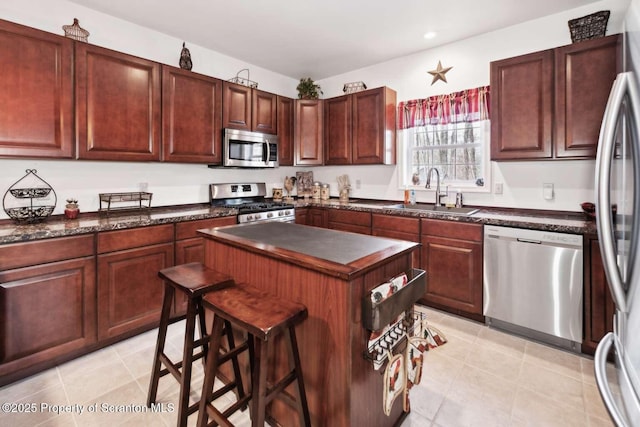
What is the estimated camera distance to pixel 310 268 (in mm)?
1296

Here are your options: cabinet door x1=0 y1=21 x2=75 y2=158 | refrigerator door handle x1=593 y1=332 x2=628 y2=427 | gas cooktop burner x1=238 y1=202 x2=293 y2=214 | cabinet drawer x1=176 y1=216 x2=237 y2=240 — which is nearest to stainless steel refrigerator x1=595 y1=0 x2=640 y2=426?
refrigerator door handle x1=593 y1=332 x2=628 y2=427

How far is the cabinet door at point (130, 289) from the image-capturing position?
228 centimetres

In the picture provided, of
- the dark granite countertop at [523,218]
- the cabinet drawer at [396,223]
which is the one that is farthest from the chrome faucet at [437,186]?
the cabinet drawer at [396,223]

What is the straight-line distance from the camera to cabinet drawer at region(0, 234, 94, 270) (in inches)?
73.7

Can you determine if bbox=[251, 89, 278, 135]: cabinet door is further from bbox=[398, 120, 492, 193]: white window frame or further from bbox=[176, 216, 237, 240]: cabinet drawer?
bbox=[398, 120, 492, 193]: white window frame

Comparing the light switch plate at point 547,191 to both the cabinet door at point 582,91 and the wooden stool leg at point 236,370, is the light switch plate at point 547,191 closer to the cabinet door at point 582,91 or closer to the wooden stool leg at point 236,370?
the cabinet door at point 582,91

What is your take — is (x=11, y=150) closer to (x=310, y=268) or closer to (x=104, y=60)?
(x=104, y=60)

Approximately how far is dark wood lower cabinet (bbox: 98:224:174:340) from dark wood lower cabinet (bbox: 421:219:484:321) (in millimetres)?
2339

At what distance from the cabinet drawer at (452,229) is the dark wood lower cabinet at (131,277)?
231cm

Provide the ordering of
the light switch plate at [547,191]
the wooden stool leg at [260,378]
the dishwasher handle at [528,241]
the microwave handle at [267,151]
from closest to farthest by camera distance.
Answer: the wooden stool leg at [260,378] < the dishwasher handle at [528,241] < the light switch plate at [547,191] < the microwave handle at [267,151]

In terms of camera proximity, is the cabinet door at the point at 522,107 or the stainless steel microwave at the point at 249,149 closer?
the cabinet door at the point at 522,107

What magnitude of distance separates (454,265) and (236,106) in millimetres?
2811

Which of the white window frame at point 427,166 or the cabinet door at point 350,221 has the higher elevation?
the white window frame at point 427,166

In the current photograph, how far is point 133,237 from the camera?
2.40 m
